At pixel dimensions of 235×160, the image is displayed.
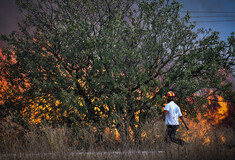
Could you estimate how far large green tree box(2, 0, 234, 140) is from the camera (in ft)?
26.1

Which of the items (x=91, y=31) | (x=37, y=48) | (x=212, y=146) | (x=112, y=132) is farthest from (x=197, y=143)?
(x=37, y=48)

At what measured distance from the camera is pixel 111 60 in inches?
329

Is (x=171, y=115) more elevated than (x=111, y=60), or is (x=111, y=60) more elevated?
(x=111, y=60)

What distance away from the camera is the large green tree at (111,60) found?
7965 millimetres

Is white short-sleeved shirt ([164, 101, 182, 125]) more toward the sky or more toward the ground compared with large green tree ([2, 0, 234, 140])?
more toward the ground

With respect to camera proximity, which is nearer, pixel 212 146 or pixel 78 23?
pixel 212 146

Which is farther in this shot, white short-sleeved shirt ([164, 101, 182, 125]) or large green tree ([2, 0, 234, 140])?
large green tree ([2, 0, 234, 140])

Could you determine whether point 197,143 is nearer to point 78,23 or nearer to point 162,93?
point 162,93

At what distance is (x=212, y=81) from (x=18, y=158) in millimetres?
7791

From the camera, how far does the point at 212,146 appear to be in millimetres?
5129

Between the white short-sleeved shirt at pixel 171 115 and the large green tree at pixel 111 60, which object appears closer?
the white short-sleeved shirt at pixel 171 115

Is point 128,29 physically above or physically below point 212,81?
above

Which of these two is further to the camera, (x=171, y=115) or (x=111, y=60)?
(x=111, y=60)

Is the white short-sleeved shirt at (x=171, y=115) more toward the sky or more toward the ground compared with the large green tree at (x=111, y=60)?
more toward the ground
